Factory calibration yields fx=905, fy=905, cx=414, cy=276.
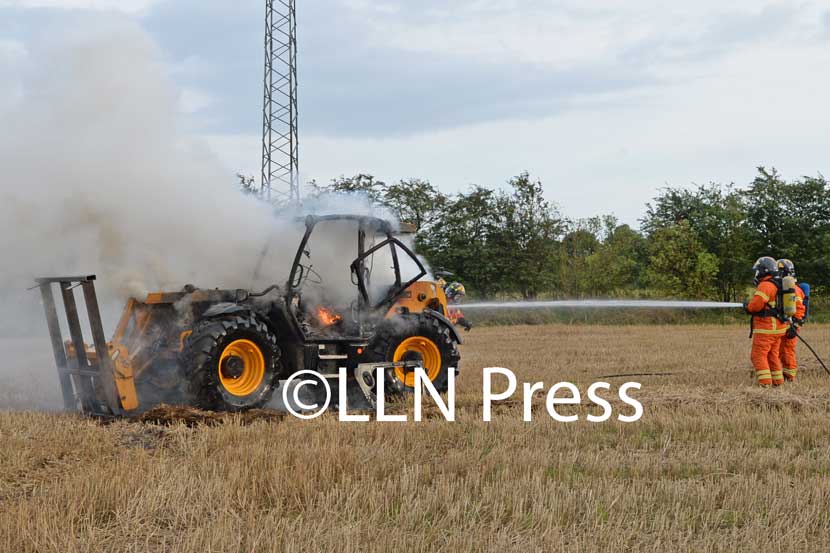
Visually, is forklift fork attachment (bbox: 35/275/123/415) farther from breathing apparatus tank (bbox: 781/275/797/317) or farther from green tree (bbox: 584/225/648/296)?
green tree (bbox: 584/225/648/296)

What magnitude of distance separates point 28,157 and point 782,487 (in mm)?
7332

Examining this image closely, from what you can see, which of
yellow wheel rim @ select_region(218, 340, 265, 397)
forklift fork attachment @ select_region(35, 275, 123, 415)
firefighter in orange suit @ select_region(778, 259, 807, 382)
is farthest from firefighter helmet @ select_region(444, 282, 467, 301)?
forklift fork attachment @ select_region(35, 275, 123, 415)

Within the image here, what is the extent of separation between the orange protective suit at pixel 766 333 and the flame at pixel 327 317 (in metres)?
5.23

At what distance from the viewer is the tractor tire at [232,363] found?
8.56 metres

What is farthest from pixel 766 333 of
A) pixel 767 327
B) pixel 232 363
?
pixel 232 363

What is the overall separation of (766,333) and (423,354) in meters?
4.45

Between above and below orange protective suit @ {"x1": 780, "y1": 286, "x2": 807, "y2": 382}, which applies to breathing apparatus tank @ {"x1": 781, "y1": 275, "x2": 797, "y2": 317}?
above

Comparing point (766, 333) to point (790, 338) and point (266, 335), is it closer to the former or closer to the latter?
point (790, 338)

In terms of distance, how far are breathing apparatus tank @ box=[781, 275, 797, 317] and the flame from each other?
18.5 feet

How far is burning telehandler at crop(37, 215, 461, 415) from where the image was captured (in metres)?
8.61

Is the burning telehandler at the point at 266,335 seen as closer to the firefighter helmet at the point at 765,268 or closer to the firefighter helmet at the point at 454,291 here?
the firefighter helmet at the point at 765,268

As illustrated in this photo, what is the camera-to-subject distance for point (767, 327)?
11445 millimetres

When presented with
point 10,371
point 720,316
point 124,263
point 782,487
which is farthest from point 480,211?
point 782,487

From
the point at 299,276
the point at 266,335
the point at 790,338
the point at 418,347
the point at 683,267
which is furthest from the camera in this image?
the point at 683,267
